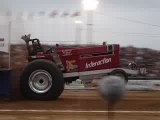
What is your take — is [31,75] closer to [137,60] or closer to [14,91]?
[14,91]

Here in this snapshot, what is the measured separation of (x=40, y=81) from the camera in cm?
1279

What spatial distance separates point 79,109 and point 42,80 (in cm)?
209

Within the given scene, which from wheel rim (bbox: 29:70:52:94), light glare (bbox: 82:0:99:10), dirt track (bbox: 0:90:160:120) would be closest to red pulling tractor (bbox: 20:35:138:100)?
wheel rim (bbox: 29:70:52:94)

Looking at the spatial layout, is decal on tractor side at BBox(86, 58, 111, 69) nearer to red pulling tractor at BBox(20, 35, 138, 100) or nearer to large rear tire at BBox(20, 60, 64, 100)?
red pulling tractor at BBox(20, 35, 138, 100)

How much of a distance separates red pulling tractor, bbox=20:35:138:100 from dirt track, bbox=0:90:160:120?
378 millimetres

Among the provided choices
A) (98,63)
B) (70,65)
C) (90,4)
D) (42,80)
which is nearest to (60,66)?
(70,65)

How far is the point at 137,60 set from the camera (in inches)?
637

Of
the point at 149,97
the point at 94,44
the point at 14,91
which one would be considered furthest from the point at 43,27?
the point at 149,97

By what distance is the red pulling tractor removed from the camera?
12641 mm

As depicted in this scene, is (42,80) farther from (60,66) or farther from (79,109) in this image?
(79,109)

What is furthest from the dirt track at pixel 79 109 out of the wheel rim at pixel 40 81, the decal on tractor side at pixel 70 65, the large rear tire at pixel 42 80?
the decal on tractor side at pixel 70 65

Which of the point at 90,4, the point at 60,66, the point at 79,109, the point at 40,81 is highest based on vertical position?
the point at 90,4

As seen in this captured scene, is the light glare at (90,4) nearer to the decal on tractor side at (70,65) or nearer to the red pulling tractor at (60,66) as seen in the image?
the red pulling tractor at (60,66)

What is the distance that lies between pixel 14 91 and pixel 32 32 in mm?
2540
